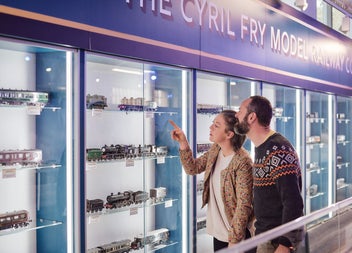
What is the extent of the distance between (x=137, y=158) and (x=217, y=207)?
4.52 feet

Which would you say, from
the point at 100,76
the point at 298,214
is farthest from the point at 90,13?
the point at 298,214

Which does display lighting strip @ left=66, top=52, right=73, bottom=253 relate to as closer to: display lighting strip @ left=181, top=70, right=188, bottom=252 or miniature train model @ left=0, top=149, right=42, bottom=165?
miniature train model @ left=0, top=149, right=42, bottom=165

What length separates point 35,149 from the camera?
3551mm

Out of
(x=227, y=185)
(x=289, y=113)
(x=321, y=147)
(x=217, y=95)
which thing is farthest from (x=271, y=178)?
(x=321, y=147)

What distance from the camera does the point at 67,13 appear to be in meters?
3.14

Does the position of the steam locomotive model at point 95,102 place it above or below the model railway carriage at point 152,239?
above

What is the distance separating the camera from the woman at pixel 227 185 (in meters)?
2.86

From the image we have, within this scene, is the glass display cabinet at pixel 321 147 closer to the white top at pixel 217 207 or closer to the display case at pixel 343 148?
the display case at pixel 343 148

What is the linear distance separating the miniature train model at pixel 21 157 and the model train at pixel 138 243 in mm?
1083

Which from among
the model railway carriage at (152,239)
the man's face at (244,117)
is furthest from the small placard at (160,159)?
the man's face at (244,117)

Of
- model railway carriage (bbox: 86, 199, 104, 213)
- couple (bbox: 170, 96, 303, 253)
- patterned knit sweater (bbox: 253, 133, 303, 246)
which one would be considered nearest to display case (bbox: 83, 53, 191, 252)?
model railway carriage (bbox: 86, 199, 104, 213)

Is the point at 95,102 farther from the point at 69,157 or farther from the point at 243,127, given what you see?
→ the point at 243,127

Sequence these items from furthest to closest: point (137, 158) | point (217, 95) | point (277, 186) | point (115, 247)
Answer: point (217, 95), point (137, 158), point (115, 247), point (277, 186)

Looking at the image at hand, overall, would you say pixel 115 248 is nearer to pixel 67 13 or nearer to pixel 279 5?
pixel 67 13
